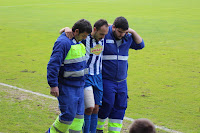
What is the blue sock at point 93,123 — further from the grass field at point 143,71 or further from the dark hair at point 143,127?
the dark hair at point 143,127

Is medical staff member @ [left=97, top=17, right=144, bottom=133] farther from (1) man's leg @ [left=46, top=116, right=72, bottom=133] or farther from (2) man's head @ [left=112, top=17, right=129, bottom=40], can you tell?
(1) man's leg @ [left=46, top=116, right=72, bottom=133]

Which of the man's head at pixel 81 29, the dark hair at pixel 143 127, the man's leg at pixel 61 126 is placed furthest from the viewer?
the man's leg at pixel 61 126

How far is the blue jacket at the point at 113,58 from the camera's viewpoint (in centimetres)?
628

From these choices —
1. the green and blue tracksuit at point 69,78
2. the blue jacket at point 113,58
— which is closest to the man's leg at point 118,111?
the blue jacket at point 113,58

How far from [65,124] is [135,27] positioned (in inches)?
611

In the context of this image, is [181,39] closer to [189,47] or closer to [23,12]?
[189,47]

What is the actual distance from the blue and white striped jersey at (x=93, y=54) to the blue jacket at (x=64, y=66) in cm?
37

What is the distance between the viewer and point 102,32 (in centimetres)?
600

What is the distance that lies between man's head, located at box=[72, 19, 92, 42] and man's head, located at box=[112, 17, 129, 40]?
0.69 metres

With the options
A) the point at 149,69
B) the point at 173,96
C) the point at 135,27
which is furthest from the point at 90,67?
the point at 135,27

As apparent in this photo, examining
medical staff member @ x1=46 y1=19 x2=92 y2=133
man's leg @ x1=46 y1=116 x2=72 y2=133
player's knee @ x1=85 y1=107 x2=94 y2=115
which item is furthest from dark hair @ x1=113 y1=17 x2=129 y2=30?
man's leg @ x1=46 y1=116 x2=72 y2=133

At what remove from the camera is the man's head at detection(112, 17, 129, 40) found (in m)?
6.04

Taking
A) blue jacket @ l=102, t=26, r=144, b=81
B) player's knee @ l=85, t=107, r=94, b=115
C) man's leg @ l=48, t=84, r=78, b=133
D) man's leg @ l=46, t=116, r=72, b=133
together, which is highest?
blue jacket @ l=102, t=26, r=144, b=81

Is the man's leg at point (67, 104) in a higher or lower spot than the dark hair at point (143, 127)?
lower
